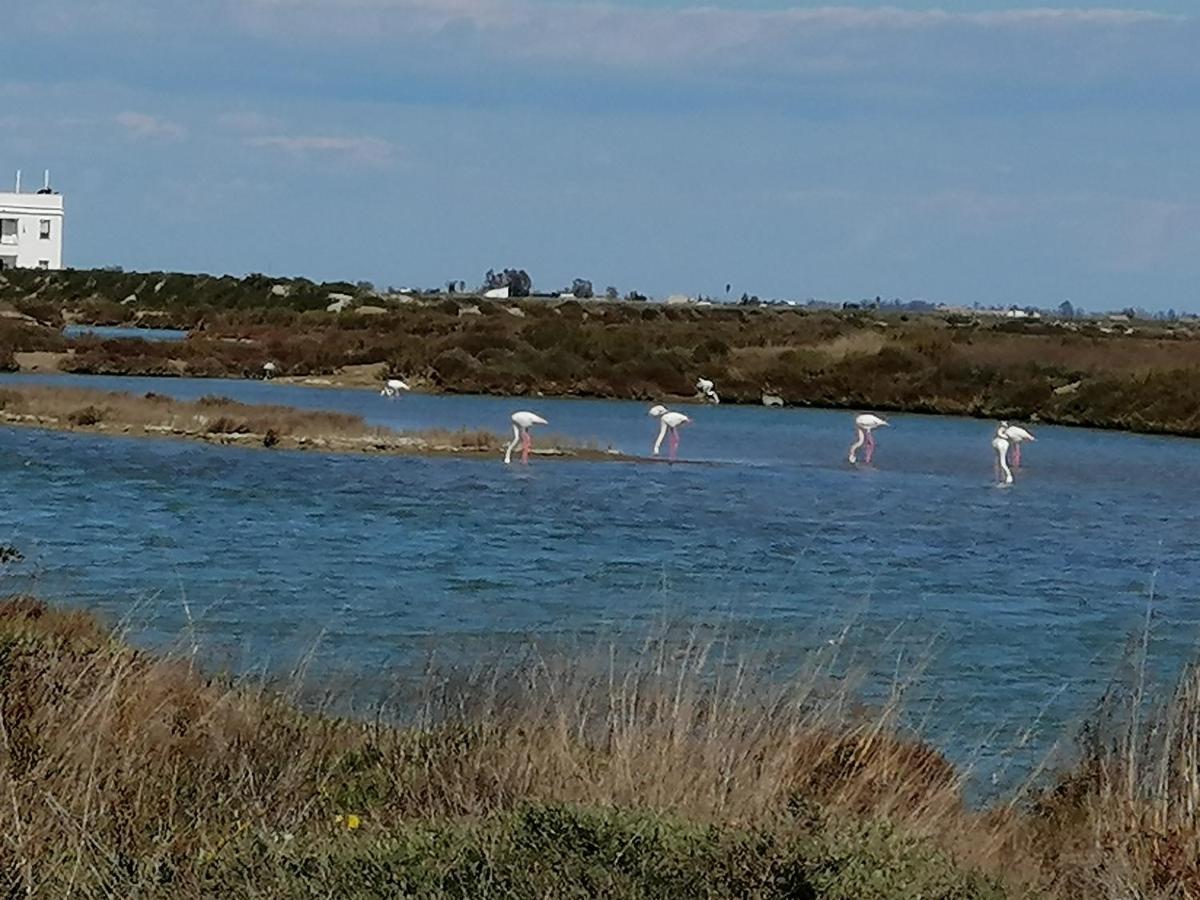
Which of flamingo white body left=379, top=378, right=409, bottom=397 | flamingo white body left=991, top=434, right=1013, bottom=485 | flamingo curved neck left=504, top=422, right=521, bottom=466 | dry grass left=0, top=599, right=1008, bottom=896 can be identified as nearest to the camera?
dry grass left=0, top=599, right=1008, bottom=896

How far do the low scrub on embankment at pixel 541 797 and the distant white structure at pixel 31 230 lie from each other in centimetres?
9447

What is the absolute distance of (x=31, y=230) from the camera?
101375 mm

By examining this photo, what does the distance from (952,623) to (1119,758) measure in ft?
25.8


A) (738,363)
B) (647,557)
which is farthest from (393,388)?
(647,557)

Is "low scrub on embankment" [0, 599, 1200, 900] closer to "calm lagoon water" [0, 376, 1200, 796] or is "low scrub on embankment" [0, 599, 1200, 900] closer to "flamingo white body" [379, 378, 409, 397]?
"calm lagoon water" [0, 376, 1200, 796]

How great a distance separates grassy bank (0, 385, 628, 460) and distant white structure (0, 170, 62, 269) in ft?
224

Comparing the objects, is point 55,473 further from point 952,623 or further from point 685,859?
point 685,859

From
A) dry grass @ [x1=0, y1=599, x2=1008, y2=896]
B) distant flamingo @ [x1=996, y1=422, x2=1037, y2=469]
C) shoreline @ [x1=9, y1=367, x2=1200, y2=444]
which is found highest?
dry grass @ [x1=0, y1=599, x2=1008, y2=896]

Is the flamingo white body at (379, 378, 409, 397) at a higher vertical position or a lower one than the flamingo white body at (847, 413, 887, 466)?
lower

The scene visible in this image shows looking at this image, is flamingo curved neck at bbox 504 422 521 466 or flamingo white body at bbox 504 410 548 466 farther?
flamingo white body at bbox 504 410 548 466

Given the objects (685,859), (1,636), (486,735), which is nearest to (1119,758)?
(486,735)

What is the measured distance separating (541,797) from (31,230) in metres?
99.8

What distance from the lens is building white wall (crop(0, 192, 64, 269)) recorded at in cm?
9956

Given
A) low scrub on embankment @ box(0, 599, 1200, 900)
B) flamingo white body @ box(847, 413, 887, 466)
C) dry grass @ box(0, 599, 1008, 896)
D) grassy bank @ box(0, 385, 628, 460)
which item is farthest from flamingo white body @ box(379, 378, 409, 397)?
dry grass @ box(0, 599, 1008, 896)
